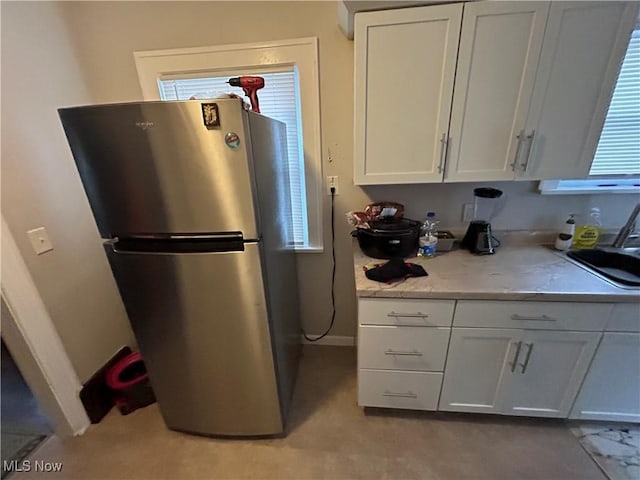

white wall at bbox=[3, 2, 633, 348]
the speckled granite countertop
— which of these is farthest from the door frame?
the speckled granite countertop

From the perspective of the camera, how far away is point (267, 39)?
152 centimetres

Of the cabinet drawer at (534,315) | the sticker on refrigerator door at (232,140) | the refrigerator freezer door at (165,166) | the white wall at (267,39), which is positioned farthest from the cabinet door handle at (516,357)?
the sticker on refrigerator door at (232,140)

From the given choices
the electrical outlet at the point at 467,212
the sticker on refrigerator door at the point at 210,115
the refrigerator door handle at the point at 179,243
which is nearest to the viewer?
the sticker on refrigerator door at the point at 210,115

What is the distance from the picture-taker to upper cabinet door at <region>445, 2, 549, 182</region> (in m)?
1.15

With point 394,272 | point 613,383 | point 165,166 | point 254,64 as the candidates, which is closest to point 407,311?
point 394,272

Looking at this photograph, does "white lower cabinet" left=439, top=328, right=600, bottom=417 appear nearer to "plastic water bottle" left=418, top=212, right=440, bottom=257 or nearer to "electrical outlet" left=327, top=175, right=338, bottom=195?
"plastic water bottle" left=418, top=212, right=440, bottom=257

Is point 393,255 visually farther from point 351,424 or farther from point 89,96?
point 89,96

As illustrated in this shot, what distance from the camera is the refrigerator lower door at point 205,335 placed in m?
1.11

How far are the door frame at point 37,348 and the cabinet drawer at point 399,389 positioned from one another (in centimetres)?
160

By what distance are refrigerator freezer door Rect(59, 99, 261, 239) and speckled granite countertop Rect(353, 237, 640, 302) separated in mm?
716

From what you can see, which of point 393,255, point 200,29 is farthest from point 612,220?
point 200,29

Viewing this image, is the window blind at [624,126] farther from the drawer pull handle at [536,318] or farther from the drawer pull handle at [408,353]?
the drawer pull handle at [408,353]

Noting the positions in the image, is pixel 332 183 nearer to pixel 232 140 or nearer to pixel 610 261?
pixel 232 140

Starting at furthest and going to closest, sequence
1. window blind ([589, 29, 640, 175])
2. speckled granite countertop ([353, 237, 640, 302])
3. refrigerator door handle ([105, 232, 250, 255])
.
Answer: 1. window blind ([589, 29, 640, 175])
2. speckled granite countertop ([353, 237, 640, 302])
3. refrigerator door handle ([105, 232, 250, 255])
